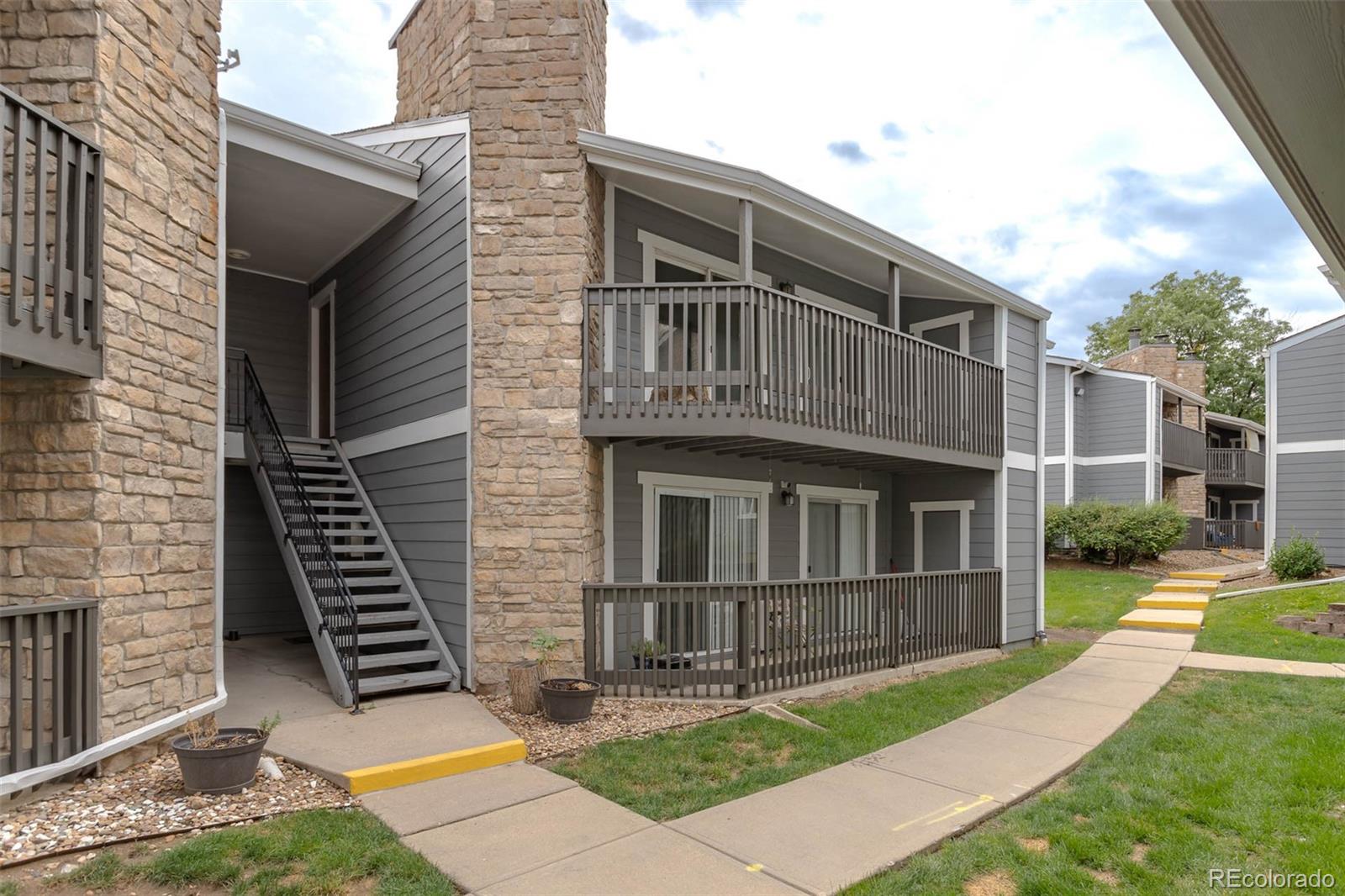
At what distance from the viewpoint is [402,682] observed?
7.03 meters

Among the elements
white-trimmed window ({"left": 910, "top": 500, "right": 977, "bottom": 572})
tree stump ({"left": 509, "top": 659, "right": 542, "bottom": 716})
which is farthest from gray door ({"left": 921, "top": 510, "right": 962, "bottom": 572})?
tree stump ({"left": 509, "top": 659, "right": 542, "bottom": 716})

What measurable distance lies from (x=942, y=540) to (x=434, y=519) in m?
7.56

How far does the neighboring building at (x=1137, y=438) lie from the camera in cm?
2109

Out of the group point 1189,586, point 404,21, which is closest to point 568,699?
point 404,21

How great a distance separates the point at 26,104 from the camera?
4148mm

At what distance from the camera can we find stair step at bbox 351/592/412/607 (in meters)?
7.86

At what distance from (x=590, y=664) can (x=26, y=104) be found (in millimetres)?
5673

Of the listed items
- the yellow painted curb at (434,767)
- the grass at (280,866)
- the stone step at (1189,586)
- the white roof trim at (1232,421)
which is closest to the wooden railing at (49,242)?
the grass at (280,866)

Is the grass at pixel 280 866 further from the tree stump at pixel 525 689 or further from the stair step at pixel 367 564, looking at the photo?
the stair step at pixel 367 564

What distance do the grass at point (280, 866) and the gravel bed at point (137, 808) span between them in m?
0.25

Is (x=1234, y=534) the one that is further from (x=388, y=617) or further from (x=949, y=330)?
(x=388, y=617)

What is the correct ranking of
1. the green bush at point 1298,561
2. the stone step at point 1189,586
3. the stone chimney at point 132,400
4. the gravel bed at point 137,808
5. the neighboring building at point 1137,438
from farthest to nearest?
1. the neighboring building at point 1137,438
2. the stone step at point 1189,586
3. the green bush at point 1298,561
4. the stone chimney at point 132,400
5. the gravel bed at point 137,808

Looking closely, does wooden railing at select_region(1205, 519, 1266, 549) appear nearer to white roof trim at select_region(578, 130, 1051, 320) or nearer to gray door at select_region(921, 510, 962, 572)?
gray door at select_region(921, 510, 962, 572)

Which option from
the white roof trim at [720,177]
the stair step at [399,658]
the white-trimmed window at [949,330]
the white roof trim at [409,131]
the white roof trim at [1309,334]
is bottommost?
the stair step at [399,658]
